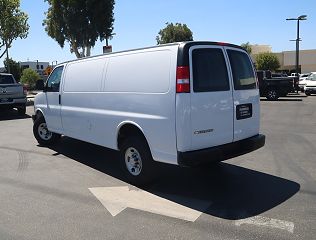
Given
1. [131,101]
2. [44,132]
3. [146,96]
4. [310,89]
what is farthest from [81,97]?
[310,89]

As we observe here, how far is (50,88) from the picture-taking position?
9.12 metres

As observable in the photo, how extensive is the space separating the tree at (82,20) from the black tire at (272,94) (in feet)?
46.2

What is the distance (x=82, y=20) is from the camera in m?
32.4

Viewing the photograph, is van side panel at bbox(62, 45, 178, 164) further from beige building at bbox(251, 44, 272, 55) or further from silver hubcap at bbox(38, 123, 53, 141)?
beige building at bbox(251, 44, 272, 55)

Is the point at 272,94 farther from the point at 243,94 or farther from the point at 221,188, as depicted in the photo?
the point at 221,188

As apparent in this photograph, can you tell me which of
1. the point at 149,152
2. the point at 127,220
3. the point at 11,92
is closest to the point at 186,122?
the point at 149,152

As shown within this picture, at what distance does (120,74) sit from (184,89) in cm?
157

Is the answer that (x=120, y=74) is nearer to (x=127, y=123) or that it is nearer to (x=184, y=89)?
(x=127, y=123)

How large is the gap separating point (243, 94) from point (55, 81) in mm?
4455

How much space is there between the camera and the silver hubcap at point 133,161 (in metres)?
6.38

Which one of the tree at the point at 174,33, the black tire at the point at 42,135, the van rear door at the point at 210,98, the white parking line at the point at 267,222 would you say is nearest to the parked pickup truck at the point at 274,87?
the black tire at the point at 42,135

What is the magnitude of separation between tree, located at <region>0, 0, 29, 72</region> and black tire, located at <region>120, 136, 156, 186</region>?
26.0 metres

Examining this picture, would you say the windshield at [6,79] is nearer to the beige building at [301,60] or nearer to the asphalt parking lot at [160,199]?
the asphalt parking lot at [160,199]

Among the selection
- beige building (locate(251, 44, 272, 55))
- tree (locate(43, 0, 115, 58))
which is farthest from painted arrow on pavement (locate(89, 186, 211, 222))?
beige building (locate(251, 44, 272, 55))
